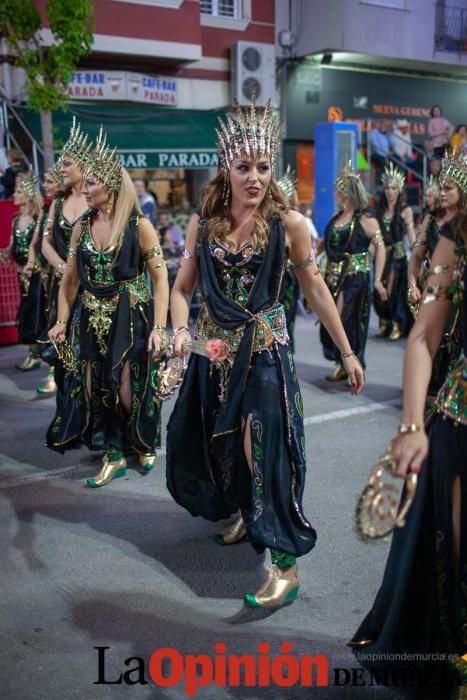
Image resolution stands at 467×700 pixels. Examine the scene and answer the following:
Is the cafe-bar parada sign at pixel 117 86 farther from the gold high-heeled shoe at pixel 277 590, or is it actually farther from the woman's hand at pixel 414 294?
the gold high-heeled shoe at pixel 277 590

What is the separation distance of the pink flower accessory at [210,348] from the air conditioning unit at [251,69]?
49.4ft

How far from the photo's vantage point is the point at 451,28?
2147cm

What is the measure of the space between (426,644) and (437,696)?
0.92 ft

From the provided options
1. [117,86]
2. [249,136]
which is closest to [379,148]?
[117,86]

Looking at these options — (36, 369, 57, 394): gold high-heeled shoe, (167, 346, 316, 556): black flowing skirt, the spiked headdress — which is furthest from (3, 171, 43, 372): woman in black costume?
(167, 346, 316, 556): black flowing skirt

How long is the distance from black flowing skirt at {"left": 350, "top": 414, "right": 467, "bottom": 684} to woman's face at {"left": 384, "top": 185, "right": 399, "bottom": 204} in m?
7.94

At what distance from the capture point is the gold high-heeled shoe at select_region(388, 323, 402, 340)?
10.1 metres

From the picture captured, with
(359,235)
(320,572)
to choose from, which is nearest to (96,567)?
(320,572)

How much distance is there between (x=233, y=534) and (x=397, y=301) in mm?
6700

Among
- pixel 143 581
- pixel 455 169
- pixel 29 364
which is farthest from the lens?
pixel 29 364

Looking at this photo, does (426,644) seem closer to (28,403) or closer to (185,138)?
(28,403)

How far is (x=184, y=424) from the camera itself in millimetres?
3715

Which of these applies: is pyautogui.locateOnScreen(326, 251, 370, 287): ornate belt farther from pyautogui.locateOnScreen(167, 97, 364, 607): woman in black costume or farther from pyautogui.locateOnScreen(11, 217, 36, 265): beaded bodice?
pyautogui.locateOnScreen(167, 97, 364, 607): woman in black costume

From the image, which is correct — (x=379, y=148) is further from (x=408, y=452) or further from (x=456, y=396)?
(x=408, y=452)
